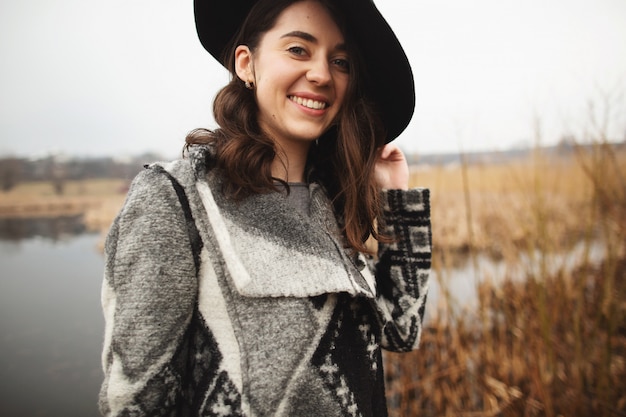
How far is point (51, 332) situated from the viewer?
6.17 m

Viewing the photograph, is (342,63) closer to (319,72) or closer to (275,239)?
(319,72)

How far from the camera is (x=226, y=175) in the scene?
90 centimetres

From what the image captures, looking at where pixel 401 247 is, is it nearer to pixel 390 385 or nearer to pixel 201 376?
pixel 201 376

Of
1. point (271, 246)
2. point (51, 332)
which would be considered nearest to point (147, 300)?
point (271, 246)

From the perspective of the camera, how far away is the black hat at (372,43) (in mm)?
993

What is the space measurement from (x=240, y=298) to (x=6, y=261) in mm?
13254

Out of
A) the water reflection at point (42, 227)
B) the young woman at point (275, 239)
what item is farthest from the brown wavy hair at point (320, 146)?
the water reflection at point (42, 227)

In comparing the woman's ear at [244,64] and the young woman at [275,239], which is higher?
the woman's ear at [244,64]

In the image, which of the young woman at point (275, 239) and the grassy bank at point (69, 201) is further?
the grassy bank at point (69, 201)

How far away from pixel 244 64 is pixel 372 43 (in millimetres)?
379

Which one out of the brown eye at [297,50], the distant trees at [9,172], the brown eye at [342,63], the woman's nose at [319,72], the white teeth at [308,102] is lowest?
the white teeth at [308,102]

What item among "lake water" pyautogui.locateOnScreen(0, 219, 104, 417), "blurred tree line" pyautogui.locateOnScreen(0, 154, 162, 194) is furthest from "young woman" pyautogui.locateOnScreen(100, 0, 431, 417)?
"blurred tree line" pyautogui.locateOnScreen(0, 154, 162, 194)

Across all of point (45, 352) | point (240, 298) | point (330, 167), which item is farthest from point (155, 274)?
point (45, 352)

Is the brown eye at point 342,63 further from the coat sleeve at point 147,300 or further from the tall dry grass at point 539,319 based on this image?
the tall dry grass at point 539,319
